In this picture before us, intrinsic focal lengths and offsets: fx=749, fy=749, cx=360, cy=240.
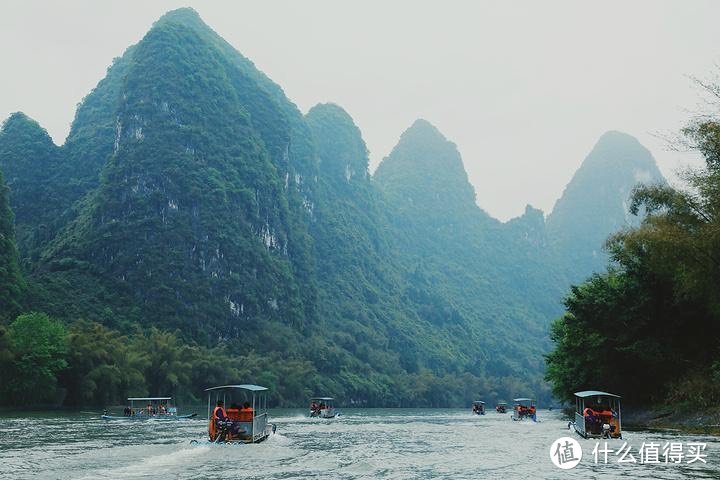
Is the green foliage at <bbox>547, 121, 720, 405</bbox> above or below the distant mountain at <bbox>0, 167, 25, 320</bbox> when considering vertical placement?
below

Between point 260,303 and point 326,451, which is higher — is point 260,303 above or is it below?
above

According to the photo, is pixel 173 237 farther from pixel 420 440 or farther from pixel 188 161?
pixel 420 440

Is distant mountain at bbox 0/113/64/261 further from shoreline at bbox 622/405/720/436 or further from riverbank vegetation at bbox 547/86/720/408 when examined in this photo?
shoreline at bbox 622/405/720/436

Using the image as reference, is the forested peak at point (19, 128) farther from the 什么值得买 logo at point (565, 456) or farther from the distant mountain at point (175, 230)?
the 什么值得买 logo at point (565, 456)

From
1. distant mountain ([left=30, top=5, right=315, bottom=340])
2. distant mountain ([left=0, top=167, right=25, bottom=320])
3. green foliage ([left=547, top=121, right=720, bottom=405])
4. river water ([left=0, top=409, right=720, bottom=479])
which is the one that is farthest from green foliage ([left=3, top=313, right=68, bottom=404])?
green foliage ([left=547, top=121, right=720, bottom=405])

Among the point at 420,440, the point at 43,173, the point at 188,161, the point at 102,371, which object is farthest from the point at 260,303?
the point at 420,440

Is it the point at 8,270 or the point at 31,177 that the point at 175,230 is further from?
the point at 8,270

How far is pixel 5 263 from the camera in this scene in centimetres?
10488

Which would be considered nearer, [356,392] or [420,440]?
[420,440]

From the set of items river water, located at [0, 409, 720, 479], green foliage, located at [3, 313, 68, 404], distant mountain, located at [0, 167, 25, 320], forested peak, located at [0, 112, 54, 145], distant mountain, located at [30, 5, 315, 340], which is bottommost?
river water, located at [0, 409, 720, 479]

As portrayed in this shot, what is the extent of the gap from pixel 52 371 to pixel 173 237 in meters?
87.3

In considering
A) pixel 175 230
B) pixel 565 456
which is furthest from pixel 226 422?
pixel 175 230

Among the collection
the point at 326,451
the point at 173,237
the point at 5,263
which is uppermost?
the point at 173,237

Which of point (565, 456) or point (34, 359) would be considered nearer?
point (565, 456)
